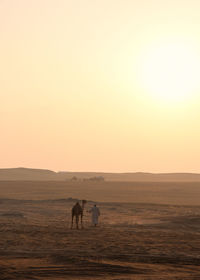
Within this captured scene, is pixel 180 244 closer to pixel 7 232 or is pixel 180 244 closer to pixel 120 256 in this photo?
pixel 120 256

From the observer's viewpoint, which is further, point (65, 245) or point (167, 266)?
point (65, 245)

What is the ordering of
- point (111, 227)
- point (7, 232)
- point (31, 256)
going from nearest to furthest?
point (31, 256) < point (7, 232) < point (111, 227)

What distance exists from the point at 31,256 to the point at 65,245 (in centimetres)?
338

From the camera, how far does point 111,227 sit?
30203mm

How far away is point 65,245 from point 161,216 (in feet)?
56.3

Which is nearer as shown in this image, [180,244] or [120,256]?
[120,256]

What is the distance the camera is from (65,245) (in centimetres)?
2141

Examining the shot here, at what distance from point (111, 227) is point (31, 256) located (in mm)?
12419

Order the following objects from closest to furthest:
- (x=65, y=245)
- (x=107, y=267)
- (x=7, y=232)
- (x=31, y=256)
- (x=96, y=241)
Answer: (x=107, y=267) < (x=31, y=256) < (x=65, y=245) < (x=96, y=241) < (x=7, y=232)

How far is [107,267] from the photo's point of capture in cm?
1634

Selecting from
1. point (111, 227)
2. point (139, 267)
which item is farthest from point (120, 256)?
point (111, 227)

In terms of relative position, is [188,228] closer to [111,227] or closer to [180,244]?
[111,227]

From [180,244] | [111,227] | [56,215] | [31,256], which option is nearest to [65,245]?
[31,256]

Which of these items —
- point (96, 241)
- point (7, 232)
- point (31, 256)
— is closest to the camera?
point (31, 256)
